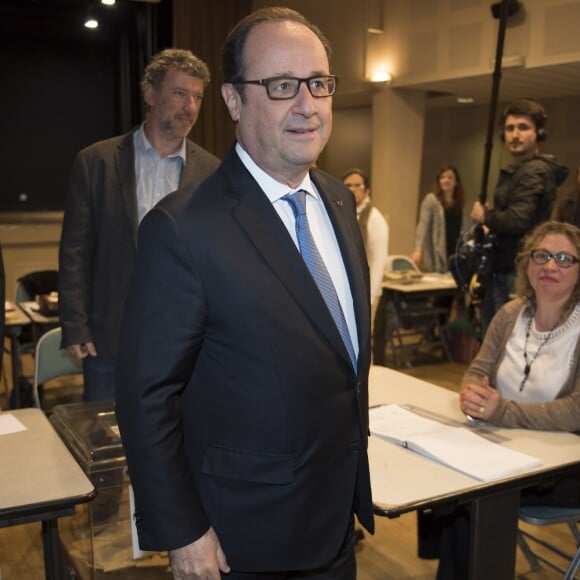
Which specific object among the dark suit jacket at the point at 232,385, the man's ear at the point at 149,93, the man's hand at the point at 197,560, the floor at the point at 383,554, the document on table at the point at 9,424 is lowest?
the floor at the point at 383,554

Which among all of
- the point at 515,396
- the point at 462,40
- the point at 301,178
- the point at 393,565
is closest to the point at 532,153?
the point at 515,396

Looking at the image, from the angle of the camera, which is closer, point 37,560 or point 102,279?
point 102,279

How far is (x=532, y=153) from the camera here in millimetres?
3812

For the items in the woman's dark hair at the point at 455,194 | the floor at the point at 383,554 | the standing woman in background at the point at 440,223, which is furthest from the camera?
the woman's dark hair at the point at 455,194

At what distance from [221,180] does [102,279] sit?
154 cm

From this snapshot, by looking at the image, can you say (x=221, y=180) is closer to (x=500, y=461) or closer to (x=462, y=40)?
(x=500, y=461)

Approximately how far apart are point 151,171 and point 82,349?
0.74 meters

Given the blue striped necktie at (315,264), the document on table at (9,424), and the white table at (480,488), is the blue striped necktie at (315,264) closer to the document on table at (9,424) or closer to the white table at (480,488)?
the white table at (480,488)

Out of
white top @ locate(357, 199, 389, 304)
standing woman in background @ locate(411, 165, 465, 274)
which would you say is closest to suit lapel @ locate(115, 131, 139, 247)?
white top @ locate(357, 199, 389, 304)

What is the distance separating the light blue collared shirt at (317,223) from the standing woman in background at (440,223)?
5625 mm

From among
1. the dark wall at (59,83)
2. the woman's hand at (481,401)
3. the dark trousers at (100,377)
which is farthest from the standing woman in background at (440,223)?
the woman's hand at (481,401)

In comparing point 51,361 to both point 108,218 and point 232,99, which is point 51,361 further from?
point 232,99

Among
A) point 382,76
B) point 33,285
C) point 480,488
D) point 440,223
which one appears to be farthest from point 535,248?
point 382,76

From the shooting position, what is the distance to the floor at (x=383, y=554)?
9.32ft
